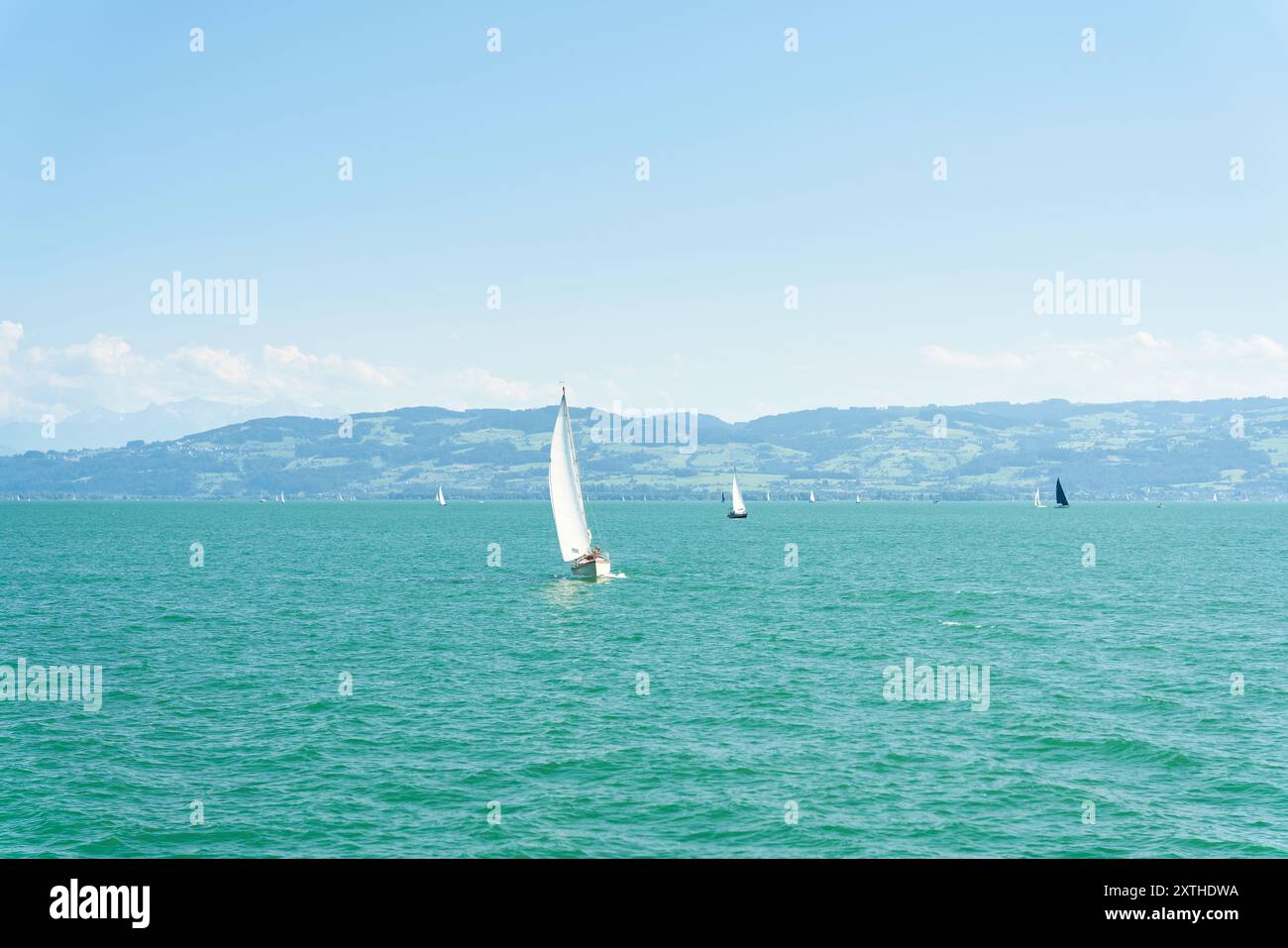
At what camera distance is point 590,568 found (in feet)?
374

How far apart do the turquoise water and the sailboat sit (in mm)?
7963

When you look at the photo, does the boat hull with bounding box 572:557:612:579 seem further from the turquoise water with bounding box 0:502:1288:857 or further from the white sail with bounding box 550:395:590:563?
the turquoise water with bounding box 0:502:1288:857

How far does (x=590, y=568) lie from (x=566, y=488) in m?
14.4

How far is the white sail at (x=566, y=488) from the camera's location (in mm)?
98781

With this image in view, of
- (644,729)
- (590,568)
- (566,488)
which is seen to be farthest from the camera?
(590,568)

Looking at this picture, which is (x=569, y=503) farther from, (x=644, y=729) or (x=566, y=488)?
(x=644, y=729)

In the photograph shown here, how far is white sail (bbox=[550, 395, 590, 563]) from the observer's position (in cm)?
9878

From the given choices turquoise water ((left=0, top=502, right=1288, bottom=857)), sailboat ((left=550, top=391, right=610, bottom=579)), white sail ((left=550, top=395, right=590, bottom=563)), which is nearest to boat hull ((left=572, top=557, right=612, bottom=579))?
sailboat ((left=550, top=391, right=610, bottom=579))

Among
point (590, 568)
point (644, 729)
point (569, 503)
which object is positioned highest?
point (569, 503)

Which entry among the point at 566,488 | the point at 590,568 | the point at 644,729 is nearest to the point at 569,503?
the point at 566,488

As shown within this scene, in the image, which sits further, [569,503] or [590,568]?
[590,568]

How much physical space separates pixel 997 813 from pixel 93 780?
3453 centimetres

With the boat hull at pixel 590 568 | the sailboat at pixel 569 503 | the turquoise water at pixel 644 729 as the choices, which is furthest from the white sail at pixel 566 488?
the turquoise water at pixel 644 729

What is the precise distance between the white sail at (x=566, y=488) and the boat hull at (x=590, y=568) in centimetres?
245
